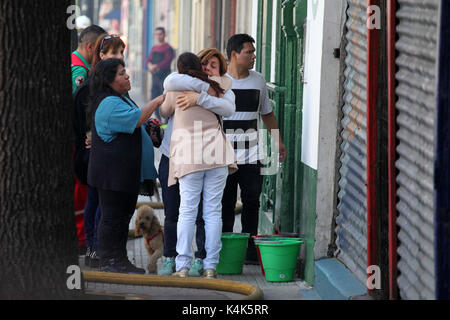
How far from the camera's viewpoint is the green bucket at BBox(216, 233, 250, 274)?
8.00 metres

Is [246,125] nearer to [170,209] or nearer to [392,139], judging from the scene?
[170,209]

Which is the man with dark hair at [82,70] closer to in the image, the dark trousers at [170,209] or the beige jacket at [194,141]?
the dark trousers at [170,209]

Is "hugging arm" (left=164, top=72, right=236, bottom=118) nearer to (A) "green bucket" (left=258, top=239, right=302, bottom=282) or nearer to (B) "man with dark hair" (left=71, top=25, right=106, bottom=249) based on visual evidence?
(A) "green bucket" (left=258, top=239, right=302, bottom=282)

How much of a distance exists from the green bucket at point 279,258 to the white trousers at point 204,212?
360 mm

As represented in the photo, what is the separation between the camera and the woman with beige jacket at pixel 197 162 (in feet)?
24.5

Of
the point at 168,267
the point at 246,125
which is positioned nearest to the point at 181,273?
the point at 168,267

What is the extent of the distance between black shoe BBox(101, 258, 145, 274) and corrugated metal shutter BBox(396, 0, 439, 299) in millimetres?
2881

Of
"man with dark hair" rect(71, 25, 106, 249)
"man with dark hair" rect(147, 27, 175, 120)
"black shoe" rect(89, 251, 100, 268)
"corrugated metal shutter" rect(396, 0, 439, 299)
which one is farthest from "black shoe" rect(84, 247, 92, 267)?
"man with dark hair" rect(147, 27, 175, 120)

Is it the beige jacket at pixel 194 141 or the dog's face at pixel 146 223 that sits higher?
the beige jacket at pixel 194 141

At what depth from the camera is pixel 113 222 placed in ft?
25.3

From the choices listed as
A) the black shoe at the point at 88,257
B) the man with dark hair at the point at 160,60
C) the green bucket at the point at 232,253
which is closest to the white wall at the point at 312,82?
the green bucket at the point at 232,253

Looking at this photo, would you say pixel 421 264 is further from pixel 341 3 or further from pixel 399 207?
pixel 341 3

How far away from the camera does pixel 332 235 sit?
728 cm

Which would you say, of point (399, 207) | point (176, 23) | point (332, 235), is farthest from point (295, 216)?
point (176, 23)
